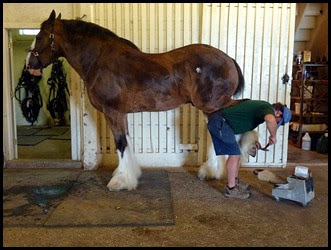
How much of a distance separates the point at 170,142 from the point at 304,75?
2616 millimetres

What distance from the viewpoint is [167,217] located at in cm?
267

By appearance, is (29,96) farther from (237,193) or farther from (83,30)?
(237,193)

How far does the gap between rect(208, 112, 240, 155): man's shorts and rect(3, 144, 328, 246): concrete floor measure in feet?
1.51

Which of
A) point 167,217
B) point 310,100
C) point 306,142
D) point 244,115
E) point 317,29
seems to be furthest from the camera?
point 317,29

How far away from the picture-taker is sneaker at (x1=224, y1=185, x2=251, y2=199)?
3.10 meters

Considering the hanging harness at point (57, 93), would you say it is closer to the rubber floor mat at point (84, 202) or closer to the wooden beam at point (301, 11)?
the rubber floor mat at point (84, 202)

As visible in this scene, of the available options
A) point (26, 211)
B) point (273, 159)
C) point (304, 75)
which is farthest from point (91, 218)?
point (304, 75)

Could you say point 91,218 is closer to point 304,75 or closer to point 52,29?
point 52,29

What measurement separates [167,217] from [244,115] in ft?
3.73

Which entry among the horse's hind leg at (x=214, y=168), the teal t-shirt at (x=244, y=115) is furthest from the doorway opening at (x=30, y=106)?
the teal t-shirt at (x=244, y=115)

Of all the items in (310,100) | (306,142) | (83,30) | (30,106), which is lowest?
(306,142)

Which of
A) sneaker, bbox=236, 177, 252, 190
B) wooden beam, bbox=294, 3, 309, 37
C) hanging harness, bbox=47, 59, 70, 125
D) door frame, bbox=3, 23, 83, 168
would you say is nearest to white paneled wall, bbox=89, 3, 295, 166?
door frame, bbox=3, 23, 83, 168

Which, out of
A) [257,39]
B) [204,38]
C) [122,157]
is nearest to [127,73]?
[122,157]

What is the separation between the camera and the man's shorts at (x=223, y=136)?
10.0ft
